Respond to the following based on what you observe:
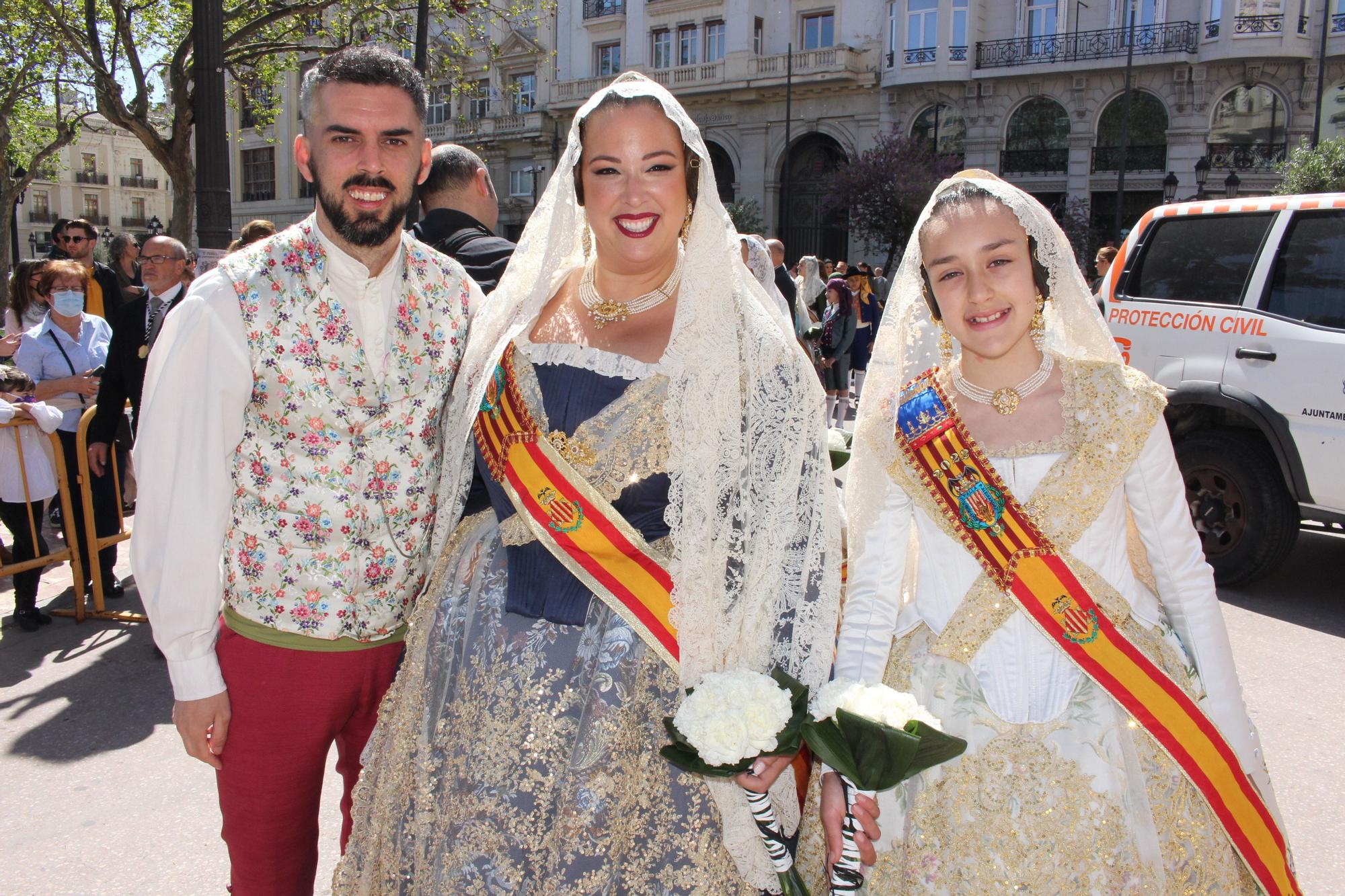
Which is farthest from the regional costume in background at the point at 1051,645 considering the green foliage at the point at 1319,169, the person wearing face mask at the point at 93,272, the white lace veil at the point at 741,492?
the green foliage at the point at 1319,169

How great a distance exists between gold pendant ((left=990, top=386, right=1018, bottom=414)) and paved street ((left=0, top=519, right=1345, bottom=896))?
1.76m

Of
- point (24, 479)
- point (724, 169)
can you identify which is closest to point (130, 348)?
point (24, 479)

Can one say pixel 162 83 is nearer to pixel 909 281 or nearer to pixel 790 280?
pixel 790 280

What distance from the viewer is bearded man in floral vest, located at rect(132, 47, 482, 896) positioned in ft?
5.55

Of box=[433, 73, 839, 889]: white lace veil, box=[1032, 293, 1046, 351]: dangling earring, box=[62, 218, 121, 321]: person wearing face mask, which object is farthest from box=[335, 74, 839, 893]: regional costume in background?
box=[62, 218, 121, 321]: person wearing face mask

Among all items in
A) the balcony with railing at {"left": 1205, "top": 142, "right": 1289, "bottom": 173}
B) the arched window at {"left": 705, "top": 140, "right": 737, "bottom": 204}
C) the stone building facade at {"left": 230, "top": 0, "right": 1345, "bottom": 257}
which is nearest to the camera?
the balcony with railing at {"left": 1205, "top": 142, "right": 1289, "bottom": 173}

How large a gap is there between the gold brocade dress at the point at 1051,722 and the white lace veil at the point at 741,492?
0.15 meters

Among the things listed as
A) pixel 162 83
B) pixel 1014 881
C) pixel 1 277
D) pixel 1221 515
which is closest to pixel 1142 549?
pixel 1014 881

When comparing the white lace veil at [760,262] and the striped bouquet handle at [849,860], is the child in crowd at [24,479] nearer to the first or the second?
→ the striped bouquet handle at [849,860]

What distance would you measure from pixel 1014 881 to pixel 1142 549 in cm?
71

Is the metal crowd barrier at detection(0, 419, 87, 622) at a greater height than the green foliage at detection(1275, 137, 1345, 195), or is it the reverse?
the green foliage at detection(1275, 137, 1345, 195)

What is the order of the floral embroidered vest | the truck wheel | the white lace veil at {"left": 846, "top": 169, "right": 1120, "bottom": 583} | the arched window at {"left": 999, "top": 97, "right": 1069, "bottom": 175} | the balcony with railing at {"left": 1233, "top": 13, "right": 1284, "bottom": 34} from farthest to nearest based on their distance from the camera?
the arched window at {"left": 999, "top": 97, "right": 1069, "bottom": 175} → the balcony with railing at {"left": 1233, "top": 13, "right": 1284, "bottom": 34} → the truck wheel → the white lace veil at {"left": 846, "top": 169, "right": 1120, "bottom": 583} → the floral embroidered vest

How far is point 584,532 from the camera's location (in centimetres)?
179

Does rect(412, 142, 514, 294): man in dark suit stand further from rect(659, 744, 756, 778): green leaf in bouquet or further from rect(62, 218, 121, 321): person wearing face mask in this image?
rect(62, 218, 121, 321): person wearing face mask
